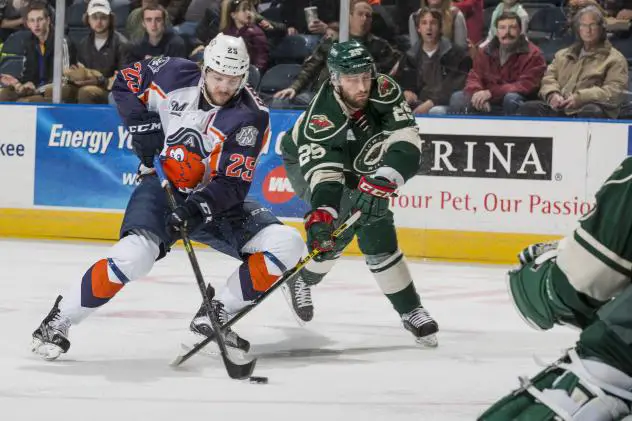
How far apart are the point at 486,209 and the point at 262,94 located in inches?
57.4

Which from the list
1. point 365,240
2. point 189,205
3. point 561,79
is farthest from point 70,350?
point 561,79

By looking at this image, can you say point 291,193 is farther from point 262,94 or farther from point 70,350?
point 70,350

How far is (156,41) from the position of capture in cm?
686

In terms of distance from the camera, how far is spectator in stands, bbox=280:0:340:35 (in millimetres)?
6398

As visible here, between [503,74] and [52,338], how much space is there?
3.46 meters

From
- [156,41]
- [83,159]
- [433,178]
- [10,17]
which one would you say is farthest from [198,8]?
[433,178]

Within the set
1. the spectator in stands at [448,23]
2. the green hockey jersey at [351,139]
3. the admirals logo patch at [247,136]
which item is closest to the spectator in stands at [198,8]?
the spectator in stands at [448,23]

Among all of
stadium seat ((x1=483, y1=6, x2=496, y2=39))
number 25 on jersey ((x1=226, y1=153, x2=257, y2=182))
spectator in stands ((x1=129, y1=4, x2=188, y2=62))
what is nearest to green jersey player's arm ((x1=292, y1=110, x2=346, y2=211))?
number 25 on jersey ((x1=226, y1=153, x2=257, y2=182))

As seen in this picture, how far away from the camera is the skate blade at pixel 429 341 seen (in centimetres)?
391

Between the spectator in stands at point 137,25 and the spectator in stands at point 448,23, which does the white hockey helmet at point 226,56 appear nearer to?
the spectator in stands at point 448,23

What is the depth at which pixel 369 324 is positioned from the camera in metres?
4.37

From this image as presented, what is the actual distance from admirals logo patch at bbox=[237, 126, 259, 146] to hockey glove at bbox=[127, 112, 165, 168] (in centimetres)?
28

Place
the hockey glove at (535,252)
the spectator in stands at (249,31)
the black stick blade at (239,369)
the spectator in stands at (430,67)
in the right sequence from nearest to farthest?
the hockey glove at (535,252) → the black stick blade at (239,369) → the spectator in stands at (430,67) → the spectator in stands at (249,31)

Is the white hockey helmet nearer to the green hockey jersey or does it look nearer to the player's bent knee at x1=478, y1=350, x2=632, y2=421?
the green hockey jersey
